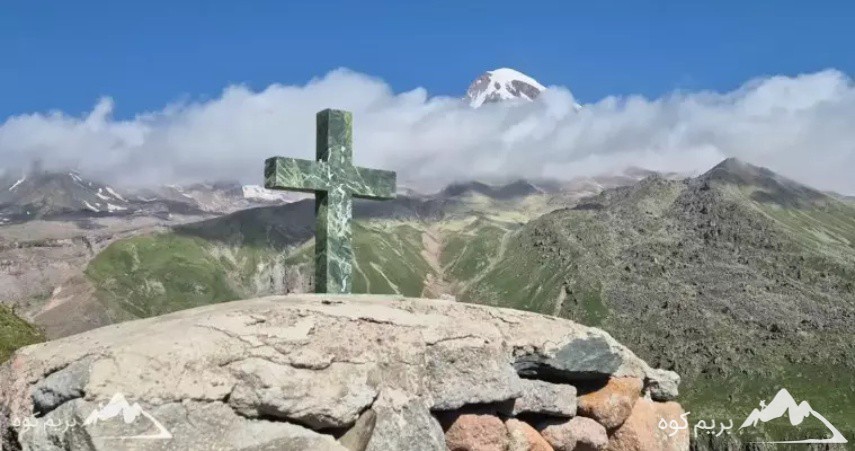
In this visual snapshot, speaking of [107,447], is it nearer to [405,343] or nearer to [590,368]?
[405,343]

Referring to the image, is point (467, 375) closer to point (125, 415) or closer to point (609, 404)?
point (609, 404)

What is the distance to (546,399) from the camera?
12930mm

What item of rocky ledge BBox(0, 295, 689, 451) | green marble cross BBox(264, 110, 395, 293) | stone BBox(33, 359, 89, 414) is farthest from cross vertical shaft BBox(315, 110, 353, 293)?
stone BBox(33, 359, 89, 414)

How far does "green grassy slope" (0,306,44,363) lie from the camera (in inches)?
754

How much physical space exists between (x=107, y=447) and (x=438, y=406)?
14.9ft

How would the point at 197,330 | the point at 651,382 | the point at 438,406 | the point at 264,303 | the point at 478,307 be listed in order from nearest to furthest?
the point at 197,330, the point at 438,406, the point at 264,303, the point at 478,307, the point at 651,382

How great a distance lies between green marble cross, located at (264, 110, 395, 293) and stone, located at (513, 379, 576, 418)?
480cm

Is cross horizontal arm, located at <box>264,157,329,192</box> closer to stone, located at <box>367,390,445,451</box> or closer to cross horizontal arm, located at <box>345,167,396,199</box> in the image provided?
cross horizontal arm, located at <box>345,167,396,199</box>

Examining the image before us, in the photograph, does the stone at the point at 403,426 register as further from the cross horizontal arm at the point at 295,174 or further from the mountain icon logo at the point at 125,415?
the cross horizontal arm at the point at 295,174

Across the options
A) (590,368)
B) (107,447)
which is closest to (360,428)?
(107,447)

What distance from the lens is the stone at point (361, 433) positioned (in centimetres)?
1111

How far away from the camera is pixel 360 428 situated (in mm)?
11250

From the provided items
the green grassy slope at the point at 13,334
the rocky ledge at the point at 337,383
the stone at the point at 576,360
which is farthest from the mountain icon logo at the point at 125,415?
the green grassy slope at the point at 13,334

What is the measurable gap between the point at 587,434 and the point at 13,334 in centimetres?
1481
